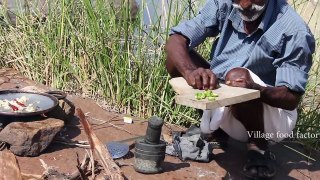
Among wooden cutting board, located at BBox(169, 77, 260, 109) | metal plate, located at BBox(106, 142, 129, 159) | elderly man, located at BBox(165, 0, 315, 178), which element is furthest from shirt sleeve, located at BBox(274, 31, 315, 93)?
metal plate, located at BBox(106, 142, 129, 159)

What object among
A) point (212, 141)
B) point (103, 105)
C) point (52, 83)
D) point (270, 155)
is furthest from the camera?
point (52, 83)

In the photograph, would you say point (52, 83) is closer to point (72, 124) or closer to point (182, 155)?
point (72, 124)

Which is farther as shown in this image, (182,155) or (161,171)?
(182,155)

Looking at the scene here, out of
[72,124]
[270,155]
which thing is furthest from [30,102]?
[270,155]

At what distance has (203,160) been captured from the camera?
3.72m

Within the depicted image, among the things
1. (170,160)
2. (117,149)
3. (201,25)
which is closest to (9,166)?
(117,149)

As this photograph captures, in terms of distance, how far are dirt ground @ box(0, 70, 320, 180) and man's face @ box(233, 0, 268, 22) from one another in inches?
38.7

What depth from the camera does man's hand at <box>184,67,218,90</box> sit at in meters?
3.34

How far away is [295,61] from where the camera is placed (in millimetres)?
3492

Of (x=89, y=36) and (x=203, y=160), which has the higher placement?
(x=89, y=36)

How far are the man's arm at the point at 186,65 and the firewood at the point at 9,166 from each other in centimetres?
115

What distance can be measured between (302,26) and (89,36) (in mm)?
1987

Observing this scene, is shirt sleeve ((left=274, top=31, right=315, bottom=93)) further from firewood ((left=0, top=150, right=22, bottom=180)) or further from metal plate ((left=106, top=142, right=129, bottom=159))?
firewood ((left=0, top=150, right=22, bottom=180))

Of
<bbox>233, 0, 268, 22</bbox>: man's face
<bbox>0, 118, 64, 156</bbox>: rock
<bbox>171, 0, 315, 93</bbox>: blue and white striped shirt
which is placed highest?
<bbox>233, 0, 268, 22</bbox>: man's face
